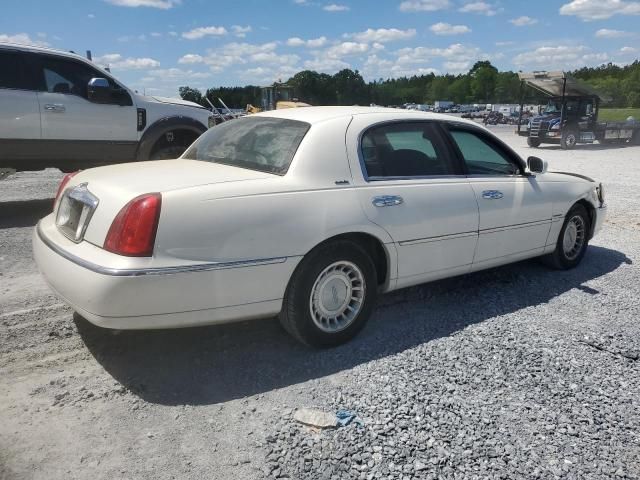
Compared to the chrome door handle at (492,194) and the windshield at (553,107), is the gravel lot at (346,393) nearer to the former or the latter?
the chrome door handle at (492,194)

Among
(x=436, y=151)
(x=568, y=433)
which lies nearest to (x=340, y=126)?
(x=436, y=151)

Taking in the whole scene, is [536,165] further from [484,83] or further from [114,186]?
[484,83]

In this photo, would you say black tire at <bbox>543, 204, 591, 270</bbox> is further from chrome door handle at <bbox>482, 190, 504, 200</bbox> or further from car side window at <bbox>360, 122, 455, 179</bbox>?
car side window at <bbox>360, 122, 455, 179</bbox>

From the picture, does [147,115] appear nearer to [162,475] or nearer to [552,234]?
[552,234]

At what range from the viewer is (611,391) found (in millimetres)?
3193

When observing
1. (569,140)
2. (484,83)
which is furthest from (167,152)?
(484,83)

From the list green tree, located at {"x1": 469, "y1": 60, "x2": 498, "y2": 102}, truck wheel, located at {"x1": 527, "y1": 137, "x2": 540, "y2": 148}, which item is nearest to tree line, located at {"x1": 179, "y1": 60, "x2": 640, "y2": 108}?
green tree, located at {"x1": 469, "y1": 60, "x2": 498, "y2": 102}

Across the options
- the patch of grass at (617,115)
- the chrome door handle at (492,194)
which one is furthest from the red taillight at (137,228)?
the patch of grass at (617,115)

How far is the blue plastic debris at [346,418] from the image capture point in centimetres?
280

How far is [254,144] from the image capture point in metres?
3.87

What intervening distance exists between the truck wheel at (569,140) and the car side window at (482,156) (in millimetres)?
20470

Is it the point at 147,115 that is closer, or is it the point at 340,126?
the point at 340,126

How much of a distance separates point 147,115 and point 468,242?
5566mm

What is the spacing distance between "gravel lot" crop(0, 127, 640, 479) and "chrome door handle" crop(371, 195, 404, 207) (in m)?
0.91
